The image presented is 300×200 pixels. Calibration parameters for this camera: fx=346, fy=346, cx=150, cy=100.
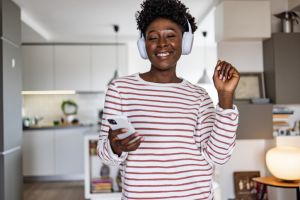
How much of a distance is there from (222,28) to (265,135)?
1058 millimetres

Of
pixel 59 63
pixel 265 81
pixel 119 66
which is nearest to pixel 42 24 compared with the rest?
pixel 59 63

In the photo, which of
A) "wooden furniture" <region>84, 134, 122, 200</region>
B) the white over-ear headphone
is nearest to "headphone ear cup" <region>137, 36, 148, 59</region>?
the white over-ear headphone

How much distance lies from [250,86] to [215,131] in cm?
249

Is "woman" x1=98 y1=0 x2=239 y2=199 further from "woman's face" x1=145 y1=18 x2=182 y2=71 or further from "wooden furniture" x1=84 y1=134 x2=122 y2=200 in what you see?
"wooden furniture" x1=84 y1=134 x2=122 y2=200

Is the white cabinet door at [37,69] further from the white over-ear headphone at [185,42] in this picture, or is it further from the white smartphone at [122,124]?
the white smartphone at [122,124]

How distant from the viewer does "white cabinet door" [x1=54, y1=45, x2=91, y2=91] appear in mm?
5801

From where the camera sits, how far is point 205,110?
3.41ft

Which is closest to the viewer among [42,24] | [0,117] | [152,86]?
[152,86]

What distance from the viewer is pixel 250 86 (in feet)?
10.9

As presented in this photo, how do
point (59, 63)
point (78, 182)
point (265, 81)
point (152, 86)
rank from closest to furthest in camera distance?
point (152, 86) → point (265, 81) → point (78, 182) → point (59, 63)

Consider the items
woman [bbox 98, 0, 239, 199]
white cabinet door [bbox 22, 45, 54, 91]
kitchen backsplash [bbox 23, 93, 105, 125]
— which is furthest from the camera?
kitchen backsplash [bbox 23, 93, 105, 125]

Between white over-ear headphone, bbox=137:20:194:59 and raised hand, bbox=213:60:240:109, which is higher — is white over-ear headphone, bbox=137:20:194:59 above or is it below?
above

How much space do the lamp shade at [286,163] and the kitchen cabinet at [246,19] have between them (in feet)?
3.56

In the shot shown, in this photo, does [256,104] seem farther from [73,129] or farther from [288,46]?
[73,129]
